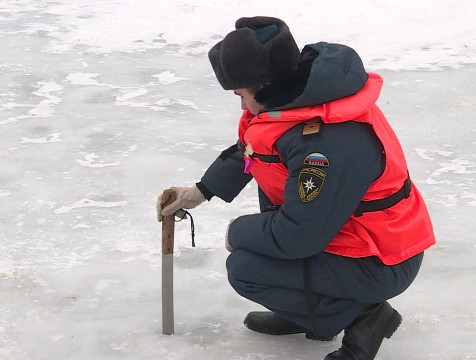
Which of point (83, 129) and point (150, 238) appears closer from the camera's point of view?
point (150, 238)

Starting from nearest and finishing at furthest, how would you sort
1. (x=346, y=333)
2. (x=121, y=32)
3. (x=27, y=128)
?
(x=346, y=333)
(x=27, y=128)
(x=121, y=32)

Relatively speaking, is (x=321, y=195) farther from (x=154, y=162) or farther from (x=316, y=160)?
(x=154, y=162)

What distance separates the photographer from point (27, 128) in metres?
5.66

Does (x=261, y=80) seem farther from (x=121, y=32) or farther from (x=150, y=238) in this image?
(x=121, y=32)

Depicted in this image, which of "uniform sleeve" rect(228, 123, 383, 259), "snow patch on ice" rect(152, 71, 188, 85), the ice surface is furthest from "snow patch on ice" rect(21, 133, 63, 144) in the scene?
"uniform sleeve" rect(228, 123, 383, 259)

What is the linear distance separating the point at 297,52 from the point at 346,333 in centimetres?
91

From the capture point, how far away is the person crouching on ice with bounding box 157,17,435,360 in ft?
8.39

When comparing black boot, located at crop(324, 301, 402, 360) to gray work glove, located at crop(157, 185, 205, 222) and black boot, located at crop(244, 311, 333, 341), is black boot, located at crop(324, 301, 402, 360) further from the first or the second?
gray work glove, located at crop(157, 185, 205, 222)

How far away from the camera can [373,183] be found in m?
2.65

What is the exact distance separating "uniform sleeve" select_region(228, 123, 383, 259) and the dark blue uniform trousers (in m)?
0.10

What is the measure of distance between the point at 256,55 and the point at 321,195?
0.46 metres

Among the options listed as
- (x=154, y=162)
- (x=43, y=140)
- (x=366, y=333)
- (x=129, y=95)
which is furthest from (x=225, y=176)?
(x=129, y=95)

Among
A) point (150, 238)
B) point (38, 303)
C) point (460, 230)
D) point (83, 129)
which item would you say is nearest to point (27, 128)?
point (83, 129)

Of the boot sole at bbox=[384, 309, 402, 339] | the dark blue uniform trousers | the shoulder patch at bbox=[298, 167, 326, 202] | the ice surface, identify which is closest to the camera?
the shoulder patch at bbox=[298, 167, 326, 202]
